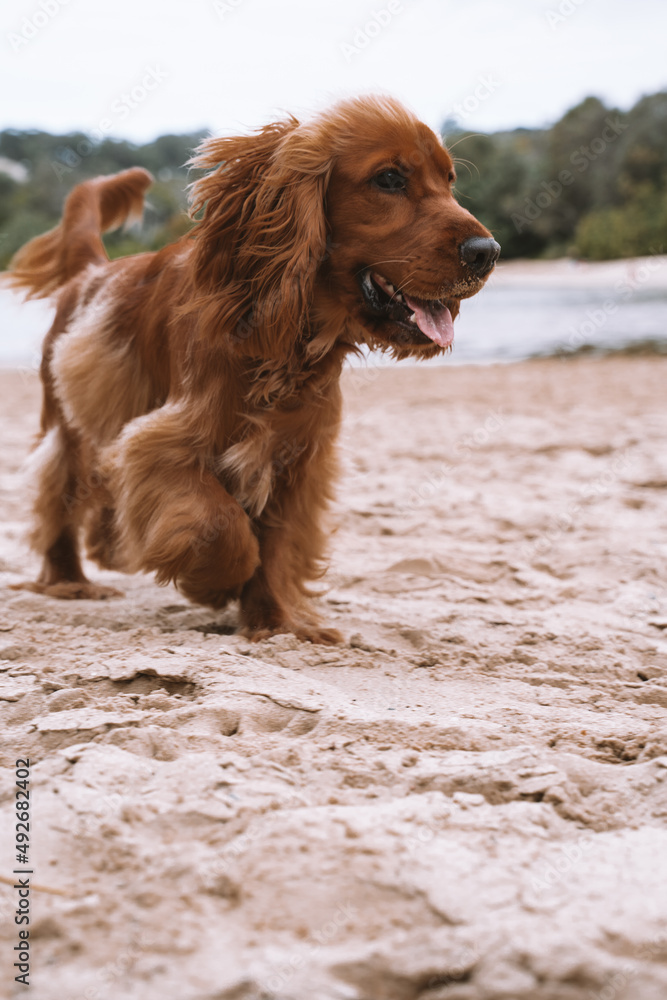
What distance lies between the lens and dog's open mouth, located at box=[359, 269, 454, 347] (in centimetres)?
292

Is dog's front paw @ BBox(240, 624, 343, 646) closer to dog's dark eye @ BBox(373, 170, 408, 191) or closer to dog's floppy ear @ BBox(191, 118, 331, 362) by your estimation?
dog's floppy ear @ BBox(191, 118, 331, 362)

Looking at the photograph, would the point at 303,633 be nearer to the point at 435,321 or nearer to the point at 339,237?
the point at 435,321

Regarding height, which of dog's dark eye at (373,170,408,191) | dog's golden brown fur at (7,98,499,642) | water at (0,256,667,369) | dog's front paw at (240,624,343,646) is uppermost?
dog's dark eye at (373,170,408,191)

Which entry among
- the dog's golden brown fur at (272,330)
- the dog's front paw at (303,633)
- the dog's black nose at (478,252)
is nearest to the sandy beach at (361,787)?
the dog's front paw at (303,633)

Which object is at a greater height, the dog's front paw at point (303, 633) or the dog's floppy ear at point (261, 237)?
the dog's floppy ear at point (261, 237)

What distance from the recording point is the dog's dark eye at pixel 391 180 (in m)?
2.90

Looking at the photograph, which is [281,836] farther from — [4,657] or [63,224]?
[63,224]

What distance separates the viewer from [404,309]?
2938 millimetres

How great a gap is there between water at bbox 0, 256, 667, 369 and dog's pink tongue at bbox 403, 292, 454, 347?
1060mm

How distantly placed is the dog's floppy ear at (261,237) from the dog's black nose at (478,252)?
45 cm

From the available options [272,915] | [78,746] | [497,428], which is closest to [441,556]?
[78,746]

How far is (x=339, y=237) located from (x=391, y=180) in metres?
0.23

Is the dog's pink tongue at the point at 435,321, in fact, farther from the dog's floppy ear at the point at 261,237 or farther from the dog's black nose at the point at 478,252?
the dog's floppy ear at the point at 261,237

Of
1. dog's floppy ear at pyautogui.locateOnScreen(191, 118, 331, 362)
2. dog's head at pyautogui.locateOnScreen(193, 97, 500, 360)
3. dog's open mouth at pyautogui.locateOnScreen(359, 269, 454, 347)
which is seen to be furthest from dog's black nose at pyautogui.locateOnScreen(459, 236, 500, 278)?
dog's floppy ear at pyautogui.locateOnScreen(191, 118, 331, 362)
